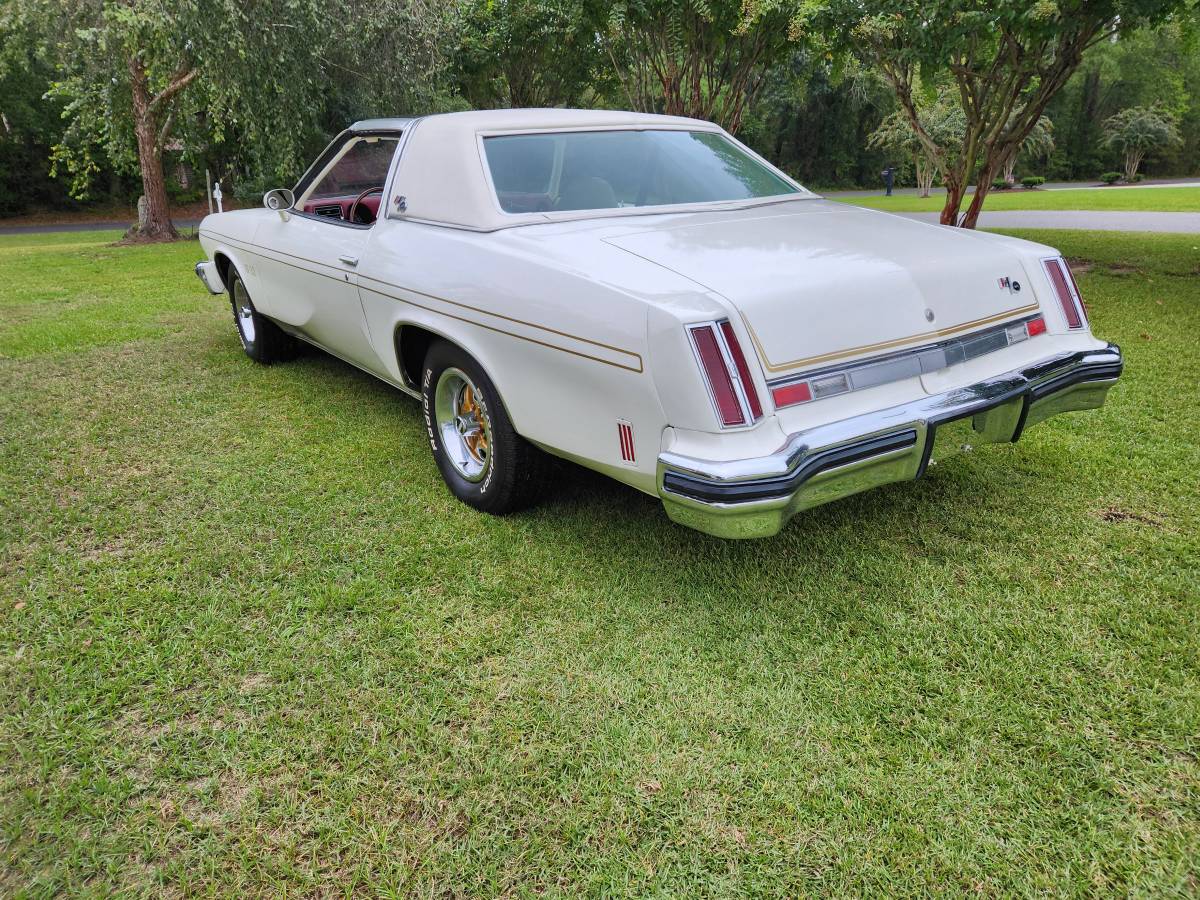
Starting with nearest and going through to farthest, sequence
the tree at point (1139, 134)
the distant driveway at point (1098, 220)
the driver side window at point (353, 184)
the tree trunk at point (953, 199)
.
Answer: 1. the driver side window at point (353, 184)
2. the tree trunk at point (953, 199)
3. the distant driveway at point (1098, 220)
4. the tree at point (1139, 134)

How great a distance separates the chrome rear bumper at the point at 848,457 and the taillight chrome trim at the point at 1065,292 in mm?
279

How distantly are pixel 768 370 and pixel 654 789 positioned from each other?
47.7 inches

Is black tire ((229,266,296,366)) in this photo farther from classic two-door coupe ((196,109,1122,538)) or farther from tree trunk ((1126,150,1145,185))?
tree trunk ((1126,150,1145,185))

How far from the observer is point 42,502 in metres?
3.55

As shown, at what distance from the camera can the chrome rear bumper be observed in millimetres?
2225

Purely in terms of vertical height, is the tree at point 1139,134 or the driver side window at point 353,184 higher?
the tree at point 1139,134

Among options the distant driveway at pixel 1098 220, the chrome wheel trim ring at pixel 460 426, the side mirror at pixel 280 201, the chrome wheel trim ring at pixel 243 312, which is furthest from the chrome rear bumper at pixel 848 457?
the distant driveway at pixel 1098 220

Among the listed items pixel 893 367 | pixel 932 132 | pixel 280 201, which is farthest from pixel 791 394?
pixel 932 132

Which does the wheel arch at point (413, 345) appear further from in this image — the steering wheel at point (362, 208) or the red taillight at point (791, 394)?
the red taillight at point (791, 394)

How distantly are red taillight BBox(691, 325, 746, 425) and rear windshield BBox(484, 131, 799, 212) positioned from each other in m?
1.28

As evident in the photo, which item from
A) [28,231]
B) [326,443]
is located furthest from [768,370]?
[28,231]

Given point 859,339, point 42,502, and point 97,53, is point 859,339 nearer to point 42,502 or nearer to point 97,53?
point 42,502

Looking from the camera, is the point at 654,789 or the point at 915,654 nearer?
the point at 654,789

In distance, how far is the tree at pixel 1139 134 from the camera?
37.3 m
